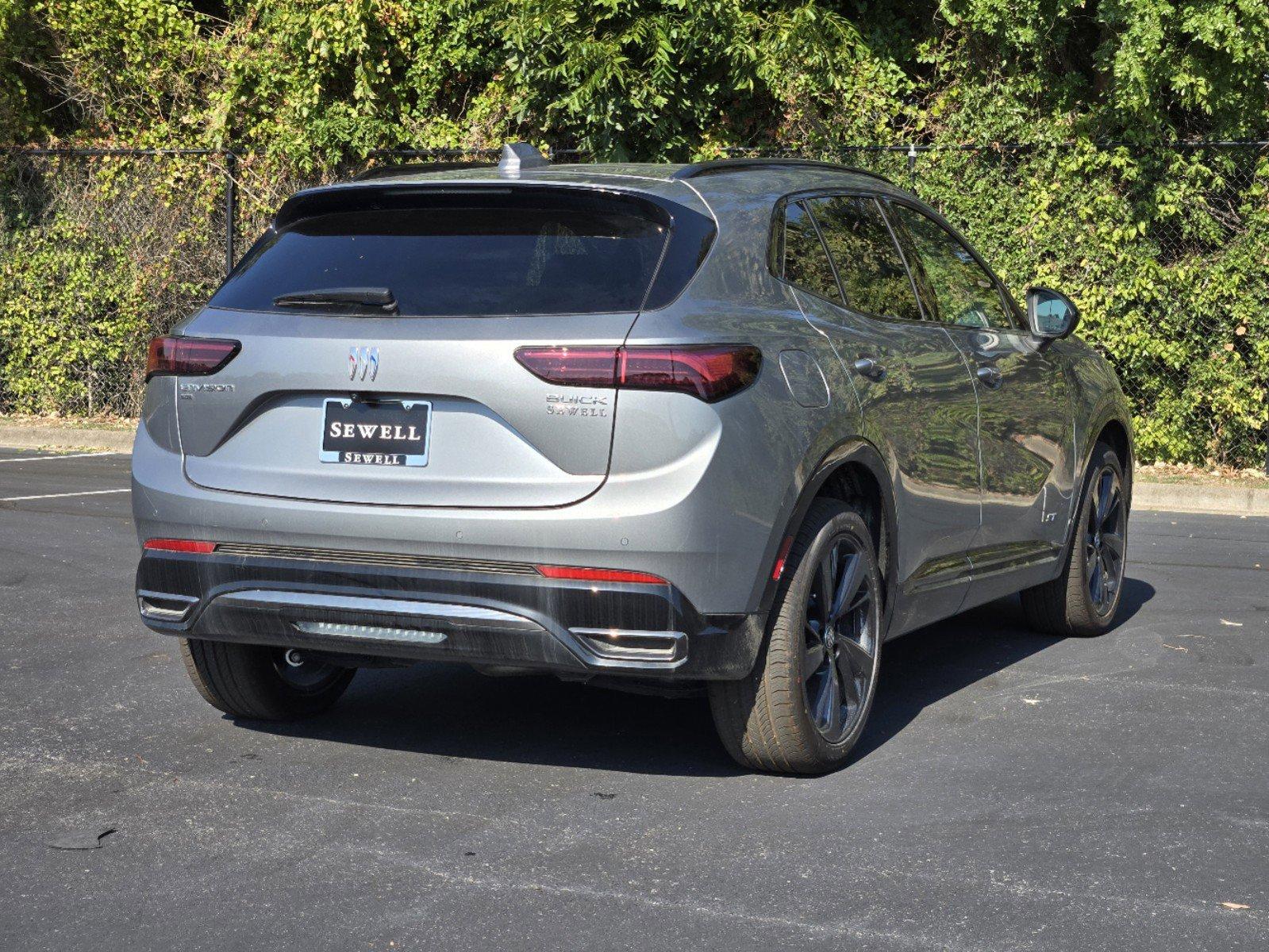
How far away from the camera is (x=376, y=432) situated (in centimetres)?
457

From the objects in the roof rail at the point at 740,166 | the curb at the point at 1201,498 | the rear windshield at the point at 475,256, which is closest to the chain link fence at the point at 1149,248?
the curb at the point at 1201,498

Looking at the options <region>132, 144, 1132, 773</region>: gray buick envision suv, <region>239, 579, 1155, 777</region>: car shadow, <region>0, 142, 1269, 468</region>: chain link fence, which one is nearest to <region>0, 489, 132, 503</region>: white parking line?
<region>0, 142, 1269, 468</region>: chain link fence

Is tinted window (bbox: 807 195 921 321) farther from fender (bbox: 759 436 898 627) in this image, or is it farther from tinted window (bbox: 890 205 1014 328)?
fender (bbox: 759 436 898 627)

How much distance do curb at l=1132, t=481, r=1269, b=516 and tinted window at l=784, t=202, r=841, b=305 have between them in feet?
24.7

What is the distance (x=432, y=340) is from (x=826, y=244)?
4.91 ft

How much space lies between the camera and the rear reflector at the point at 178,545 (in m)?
4.76

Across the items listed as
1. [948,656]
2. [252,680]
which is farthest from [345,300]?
[948,656]

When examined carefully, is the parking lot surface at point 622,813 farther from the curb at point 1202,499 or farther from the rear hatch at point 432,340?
the curb at point 1202,499

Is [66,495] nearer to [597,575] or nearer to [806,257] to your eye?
[806,257]

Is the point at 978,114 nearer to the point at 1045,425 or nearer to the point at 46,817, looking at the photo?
the point at 1045,425

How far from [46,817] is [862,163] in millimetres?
11429

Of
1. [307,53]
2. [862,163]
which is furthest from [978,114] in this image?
[307,53]

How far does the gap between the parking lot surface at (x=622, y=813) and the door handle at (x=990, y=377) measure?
1.08m

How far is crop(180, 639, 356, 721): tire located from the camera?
211 inches
